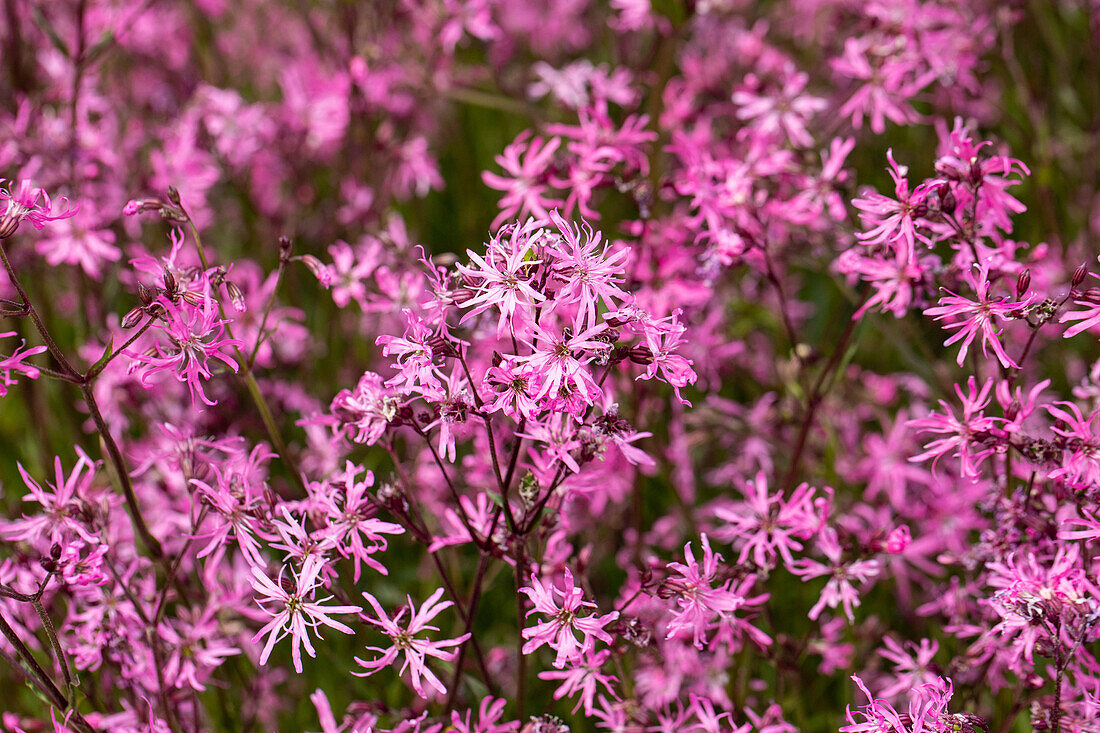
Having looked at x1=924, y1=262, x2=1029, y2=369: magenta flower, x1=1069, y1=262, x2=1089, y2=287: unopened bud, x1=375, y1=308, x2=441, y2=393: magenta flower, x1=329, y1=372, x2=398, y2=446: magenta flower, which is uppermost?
x1=1069, y1=262, x2=1089, y2=287: unopened bud

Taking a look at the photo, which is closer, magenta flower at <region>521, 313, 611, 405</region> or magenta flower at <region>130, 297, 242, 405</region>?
magenta flower at <region>521, 313, 611, 405</region>

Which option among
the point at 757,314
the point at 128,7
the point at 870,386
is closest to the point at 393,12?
the point at 128,7

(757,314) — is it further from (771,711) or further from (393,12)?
(393,12)

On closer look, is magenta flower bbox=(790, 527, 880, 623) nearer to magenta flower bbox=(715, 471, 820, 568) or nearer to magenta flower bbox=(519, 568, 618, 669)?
magenta flower bbox=(715, 471, 820, 568)

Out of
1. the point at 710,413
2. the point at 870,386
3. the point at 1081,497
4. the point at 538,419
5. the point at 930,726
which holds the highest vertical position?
the point at 538,419

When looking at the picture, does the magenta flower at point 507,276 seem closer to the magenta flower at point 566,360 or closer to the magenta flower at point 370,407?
the magenta flower at point 566,360

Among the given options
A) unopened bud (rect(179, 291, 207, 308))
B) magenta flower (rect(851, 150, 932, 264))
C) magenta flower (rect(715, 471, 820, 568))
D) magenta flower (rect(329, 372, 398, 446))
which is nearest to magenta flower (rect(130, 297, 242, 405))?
unopened bud (rect(179, 291, 207, 308))

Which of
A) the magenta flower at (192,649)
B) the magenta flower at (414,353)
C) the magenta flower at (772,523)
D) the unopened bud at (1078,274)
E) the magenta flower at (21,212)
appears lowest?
the magenta flower at (192,649)

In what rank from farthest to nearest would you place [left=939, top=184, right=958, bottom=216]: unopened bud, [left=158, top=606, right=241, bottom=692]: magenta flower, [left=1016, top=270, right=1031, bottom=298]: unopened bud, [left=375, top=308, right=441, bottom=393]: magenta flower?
1. [left=158, top=606, right=241, bottom=692]: magenta flower
2. [left=939, top=184, right=958, bottom=216]: unopened bud
3. [left=1016, top=270, right=1031, bottom=298]: unopened bud
4. [left=375, top=308, right=441, bottom=393]: magenta flower

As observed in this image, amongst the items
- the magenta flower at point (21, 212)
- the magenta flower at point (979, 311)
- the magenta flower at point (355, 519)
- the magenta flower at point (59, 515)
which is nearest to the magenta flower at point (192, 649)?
the magenta flower at point (59, 515)

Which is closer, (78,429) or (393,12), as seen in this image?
(78,429)

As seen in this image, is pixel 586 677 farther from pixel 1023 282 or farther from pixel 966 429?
pixel 1023 282
